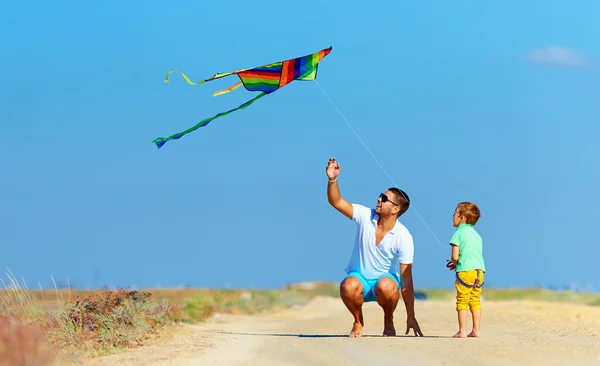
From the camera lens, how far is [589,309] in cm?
2161

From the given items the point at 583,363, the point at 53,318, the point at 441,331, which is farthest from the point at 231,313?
the point at 583,363

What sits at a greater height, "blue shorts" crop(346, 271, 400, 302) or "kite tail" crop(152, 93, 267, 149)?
"kite tail" crop(152, 93, 267, 149)

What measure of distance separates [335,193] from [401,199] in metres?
0.90

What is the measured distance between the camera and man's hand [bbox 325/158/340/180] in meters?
12.8

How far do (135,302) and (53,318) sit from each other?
66.3 inches

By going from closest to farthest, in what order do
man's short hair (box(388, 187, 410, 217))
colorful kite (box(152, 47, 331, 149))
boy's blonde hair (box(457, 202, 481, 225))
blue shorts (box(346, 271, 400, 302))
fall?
1. boy's blonde hair (box(457, 202, 481, 225))
2. blue shorts (box(346, 271, 400, 302))
3. man's short hair (box(388, 187, 410, 217))
4. colorful kite (box(152, 47, 331, 149))

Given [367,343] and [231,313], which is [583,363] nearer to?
[367,343]

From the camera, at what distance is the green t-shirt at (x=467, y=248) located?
12719 mm

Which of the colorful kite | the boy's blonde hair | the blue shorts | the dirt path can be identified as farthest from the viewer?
the colorful kite

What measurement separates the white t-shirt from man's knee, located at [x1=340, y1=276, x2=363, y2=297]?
25cm

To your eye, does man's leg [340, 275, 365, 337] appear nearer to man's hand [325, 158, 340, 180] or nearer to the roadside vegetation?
man's hand [325, 158, 340, 180]

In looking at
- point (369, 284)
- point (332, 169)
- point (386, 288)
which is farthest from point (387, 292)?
point (332, 169)

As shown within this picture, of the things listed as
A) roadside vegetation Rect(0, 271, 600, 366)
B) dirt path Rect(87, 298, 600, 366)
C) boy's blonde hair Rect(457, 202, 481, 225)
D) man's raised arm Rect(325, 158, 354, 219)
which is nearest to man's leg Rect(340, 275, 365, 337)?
dirt path Rect(87, 298, 600, 366)

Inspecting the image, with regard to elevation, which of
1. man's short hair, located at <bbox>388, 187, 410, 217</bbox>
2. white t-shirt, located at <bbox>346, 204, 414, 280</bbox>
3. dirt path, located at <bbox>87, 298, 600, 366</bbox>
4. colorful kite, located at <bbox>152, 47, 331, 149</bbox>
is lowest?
dirt path, located at <bbox>87, 298, 600, 366</bbox>
